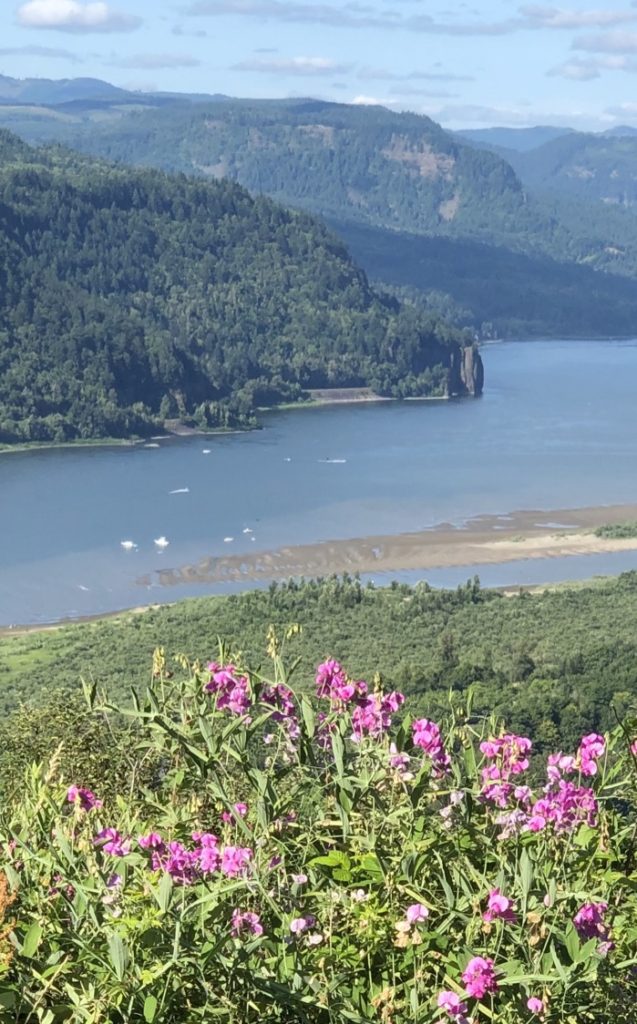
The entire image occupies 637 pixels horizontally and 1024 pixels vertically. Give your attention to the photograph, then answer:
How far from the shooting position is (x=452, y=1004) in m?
4.32

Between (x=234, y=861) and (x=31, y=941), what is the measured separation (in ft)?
1.91

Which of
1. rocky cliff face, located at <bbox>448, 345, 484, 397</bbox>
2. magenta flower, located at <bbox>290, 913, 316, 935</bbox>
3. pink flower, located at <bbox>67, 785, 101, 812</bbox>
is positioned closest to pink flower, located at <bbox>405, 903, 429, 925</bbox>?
magenta flower, located at <bbox>290, 913, 316, 935</bbox>

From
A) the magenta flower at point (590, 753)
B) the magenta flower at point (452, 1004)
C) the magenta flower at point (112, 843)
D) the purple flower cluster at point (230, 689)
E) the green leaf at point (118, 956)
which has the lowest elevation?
the magenta flower at point (452, 1004)

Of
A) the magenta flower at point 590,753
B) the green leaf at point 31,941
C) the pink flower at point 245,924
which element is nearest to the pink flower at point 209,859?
the pink flower at point 245,924

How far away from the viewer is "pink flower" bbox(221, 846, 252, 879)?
4.80m

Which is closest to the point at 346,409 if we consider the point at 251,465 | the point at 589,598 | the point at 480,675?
the point at 251,465

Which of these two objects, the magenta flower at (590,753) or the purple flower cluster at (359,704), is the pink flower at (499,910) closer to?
the magenta flower at (590,753)

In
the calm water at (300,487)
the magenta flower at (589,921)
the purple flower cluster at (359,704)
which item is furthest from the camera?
the calm water at (300,487)

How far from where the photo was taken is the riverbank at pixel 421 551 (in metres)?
57.7

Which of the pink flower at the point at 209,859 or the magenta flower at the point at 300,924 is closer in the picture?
the magenta flower at the point at 300,924

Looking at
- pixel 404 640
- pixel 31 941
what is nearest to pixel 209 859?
pixel 31 941

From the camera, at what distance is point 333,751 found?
5211 mm

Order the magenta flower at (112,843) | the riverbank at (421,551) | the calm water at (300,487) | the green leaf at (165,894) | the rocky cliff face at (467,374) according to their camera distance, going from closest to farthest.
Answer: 1. the green leaf at (165,894)
2. the magenta flower at (112,843)
3. the riverbank at (421,551)
4. the calm water at (300,487)
5. the rocky cliff face at (467,374)

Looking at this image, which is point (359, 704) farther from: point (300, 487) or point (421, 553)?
point (300, 487)
